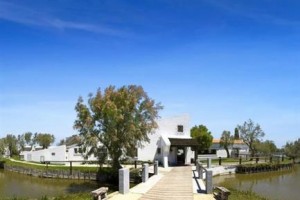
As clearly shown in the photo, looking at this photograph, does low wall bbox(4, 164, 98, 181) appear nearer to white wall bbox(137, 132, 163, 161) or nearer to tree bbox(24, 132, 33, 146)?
white wall bbox(137, 132, 163, 161)

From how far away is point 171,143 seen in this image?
141 ft

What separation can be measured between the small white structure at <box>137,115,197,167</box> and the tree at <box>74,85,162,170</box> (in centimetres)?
917

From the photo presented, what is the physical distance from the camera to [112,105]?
107 ft

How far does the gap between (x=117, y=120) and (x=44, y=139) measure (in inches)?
3138

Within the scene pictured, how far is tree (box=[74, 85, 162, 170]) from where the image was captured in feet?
109

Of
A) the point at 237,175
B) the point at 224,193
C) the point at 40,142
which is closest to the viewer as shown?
the point at 224,193

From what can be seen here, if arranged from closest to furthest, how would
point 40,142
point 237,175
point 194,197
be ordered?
point 194,197, point 237,175, point 40,142

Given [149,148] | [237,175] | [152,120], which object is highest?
[152,120]

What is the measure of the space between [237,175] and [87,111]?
80.3 feet

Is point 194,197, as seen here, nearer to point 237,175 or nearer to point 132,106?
point 132,106

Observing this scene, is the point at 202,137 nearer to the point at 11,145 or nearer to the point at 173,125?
the point at 173,125

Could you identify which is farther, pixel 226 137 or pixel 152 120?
pixel 226 137

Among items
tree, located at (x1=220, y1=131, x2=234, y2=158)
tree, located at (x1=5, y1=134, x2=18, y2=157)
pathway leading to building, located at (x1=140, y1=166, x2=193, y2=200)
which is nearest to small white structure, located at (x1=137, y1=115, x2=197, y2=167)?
pathway leading to building, located at (x1=140, y1=166, x2=193, y2=200)

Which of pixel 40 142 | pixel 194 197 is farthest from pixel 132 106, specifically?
pixel 40 142
